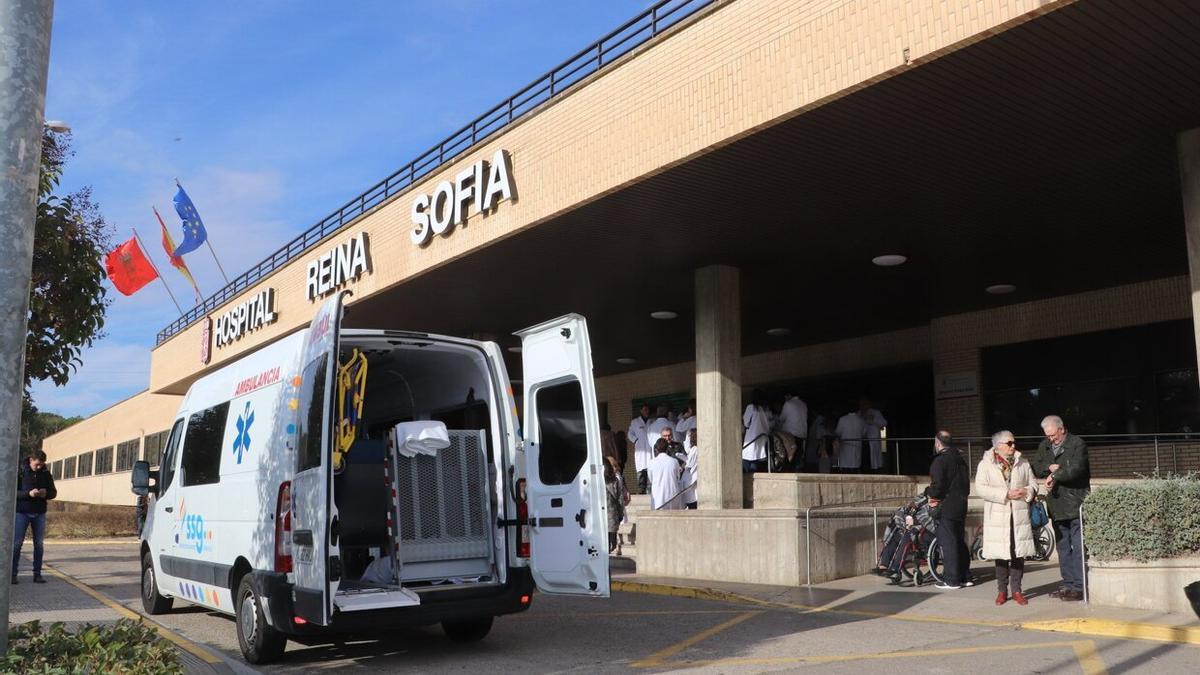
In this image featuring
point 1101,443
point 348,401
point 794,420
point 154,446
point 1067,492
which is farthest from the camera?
point 154,446

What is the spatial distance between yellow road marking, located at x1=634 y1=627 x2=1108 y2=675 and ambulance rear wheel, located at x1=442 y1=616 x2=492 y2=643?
59.3 inches

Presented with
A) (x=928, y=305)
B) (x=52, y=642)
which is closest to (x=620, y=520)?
(x=928, y=305)

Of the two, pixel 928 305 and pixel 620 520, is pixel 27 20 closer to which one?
pixel 620 520

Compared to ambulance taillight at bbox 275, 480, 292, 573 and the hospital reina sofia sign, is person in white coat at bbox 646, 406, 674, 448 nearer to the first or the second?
the hospital reina sofia sign

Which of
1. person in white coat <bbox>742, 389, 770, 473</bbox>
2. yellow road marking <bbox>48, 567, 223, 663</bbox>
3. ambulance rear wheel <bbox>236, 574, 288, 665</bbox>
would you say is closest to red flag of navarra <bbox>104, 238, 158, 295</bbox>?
yellow road marking <bbox>48, 567, 223, 663</bbox>

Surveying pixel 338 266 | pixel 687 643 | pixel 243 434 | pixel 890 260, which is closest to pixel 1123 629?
pixel 687 643

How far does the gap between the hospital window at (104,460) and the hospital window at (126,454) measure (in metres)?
2.03

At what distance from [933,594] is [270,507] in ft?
24.2

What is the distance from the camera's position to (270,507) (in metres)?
7.76

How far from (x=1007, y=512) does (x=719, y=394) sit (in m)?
5.93

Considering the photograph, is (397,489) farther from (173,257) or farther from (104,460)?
(104,460)

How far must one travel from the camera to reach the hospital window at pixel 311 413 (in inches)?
292

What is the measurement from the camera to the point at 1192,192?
1088 cm

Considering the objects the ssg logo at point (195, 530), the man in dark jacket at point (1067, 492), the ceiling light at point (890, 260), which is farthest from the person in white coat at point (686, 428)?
the ssg logo at point (195, 530)
